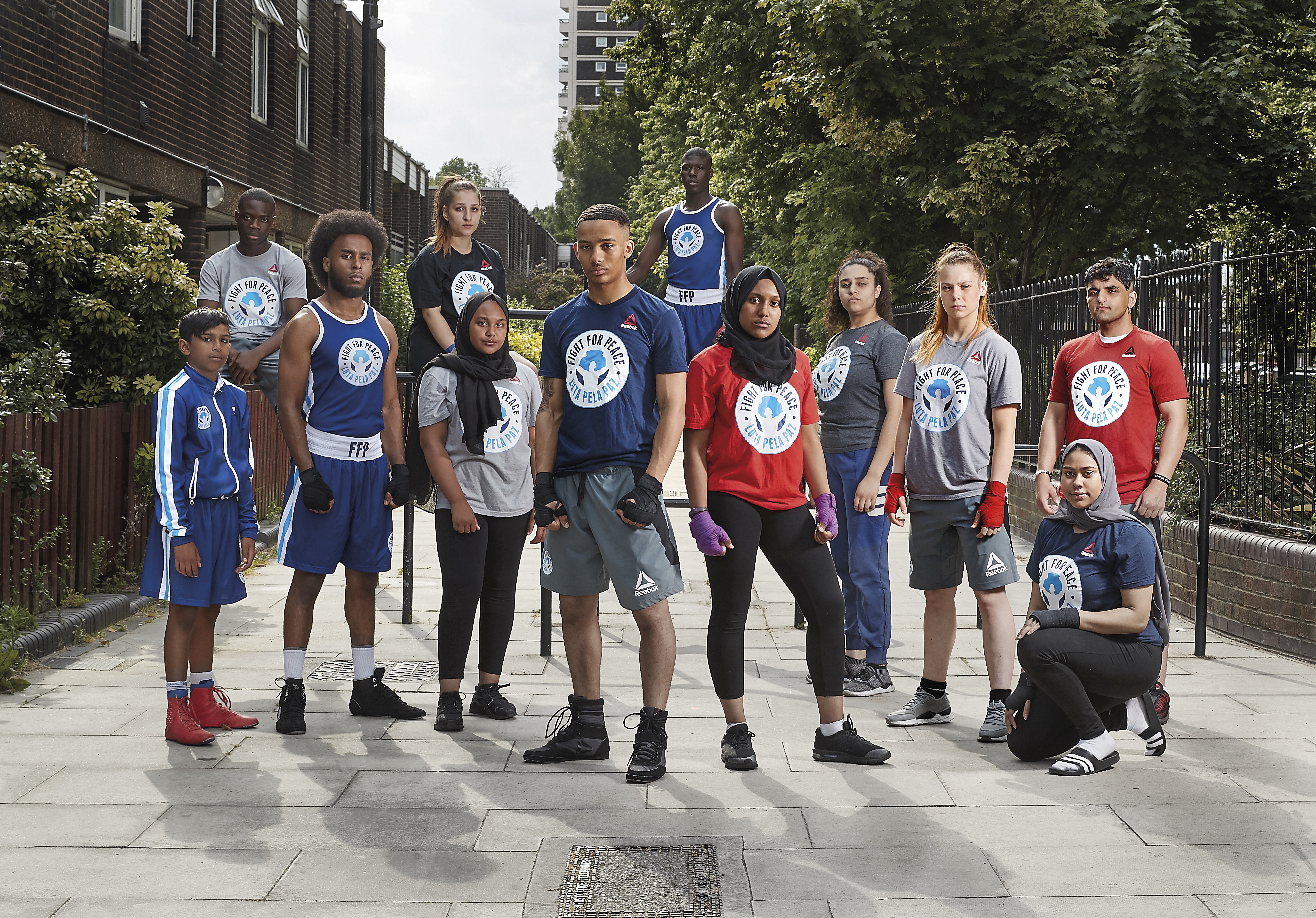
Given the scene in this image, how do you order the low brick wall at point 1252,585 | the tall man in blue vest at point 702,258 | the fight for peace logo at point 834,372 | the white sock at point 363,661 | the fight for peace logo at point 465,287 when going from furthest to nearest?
1. the tall man in blue vest at point 702,258
2. the low brick wall at point 1252,585
3. the fight for peace logo at point 465,287
4. the fight for peace logo at point 834,372
5. the white sock at point 363,661

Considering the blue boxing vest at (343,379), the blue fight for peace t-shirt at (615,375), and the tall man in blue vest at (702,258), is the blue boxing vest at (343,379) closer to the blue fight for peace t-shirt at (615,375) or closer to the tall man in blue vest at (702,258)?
the blue fight for peace t-shirt at (615,375)

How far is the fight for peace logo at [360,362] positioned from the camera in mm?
5484

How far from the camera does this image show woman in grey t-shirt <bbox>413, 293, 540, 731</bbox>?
212 inches

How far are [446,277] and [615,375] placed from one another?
6.65ft

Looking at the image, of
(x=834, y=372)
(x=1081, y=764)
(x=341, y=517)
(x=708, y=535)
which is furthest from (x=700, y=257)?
(x=1081, y=764)

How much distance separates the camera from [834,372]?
629cm

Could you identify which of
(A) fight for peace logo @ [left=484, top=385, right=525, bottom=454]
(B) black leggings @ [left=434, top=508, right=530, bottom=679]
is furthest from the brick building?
(B) black leggings @ [left=434, top=508, right=530, bottom=679]

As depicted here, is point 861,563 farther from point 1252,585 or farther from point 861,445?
point 1252,585

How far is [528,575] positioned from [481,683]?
3.89m

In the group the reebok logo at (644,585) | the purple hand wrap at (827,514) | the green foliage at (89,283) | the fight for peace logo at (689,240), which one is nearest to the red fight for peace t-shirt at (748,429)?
the purple hand wrap at (827,514)

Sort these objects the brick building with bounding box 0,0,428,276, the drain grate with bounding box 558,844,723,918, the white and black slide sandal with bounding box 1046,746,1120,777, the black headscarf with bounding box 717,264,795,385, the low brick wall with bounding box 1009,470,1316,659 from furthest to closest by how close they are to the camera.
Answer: the brick building with bounding box 0,0,428,276
the low brick wall with bounding box 1009,470,1316,659
the black headscarf with bounding box 717,264,795,385
the white and black slide sandal with bounding box 1046,746,1120,777
the drain grate with bounding box 558,844,723,918

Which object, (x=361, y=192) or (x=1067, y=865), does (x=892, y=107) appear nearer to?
(x=361, y=192)

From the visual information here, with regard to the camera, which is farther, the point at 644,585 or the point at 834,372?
the point at 834,372

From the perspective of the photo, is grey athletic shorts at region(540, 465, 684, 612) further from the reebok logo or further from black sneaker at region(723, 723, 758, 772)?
black sneaker at region(723, 723, 758, 772)
